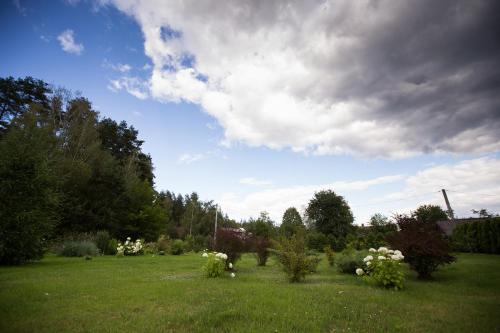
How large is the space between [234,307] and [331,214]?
3479cm

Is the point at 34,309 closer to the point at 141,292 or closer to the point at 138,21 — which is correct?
the point at 141,292

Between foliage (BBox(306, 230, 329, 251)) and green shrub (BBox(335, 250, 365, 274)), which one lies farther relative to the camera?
foliage (BBox(306, 230, 329, 251))

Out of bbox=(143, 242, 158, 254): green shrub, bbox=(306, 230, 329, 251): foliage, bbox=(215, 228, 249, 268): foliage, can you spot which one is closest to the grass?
bbox=(215, 228, 249, 268): foliage

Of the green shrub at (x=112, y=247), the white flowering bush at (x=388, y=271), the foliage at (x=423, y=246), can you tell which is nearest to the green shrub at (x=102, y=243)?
the green shrub at (x=112, y=247)

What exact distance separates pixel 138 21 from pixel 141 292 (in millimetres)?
10573

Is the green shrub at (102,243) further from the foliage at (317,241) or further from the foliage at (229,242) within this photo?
the foliage at (317,241)

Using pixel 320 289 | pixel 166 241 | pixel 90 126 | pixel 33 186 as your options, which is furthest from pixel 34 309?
pixel 90 126

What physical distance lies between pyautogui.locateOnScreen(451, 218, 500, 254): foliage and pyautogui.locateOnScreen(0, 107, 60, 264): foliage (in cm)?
2291

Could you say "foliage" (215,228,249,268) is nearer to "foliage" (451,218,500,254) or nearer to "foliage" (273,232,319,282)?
"foliage" (273,232,319,282)

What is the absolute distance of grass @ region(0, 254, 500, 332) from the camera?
427 centimetres

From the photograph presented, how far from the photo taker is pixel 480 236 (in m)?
18.5

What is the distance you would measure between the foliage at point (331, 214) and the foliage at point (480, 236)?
16.6 meters

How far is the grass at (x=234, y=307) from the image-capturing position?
427cm

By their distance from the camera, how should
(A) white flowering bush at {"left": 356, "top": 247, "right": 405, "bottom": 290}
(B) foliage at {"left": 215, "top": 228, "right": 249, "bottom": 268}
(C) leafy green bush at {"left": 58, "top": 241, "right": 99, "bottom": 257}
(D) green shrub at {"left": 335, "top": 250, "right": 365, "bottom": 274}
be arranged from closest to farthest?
(A) white flowering bush at {"left": 356, "top": 247, "right": 405, "bottom": 290} < (D) green shrub at {"left": 335, "top": 250, "right": 365, "bottom": 274} < (B) foliage at {"left": 215, "top": 228, "right": 249, "bottom": 268} < (C) leafy green bush at {"left": 58, "top": 241, "right": 99, "bottom": 257}
